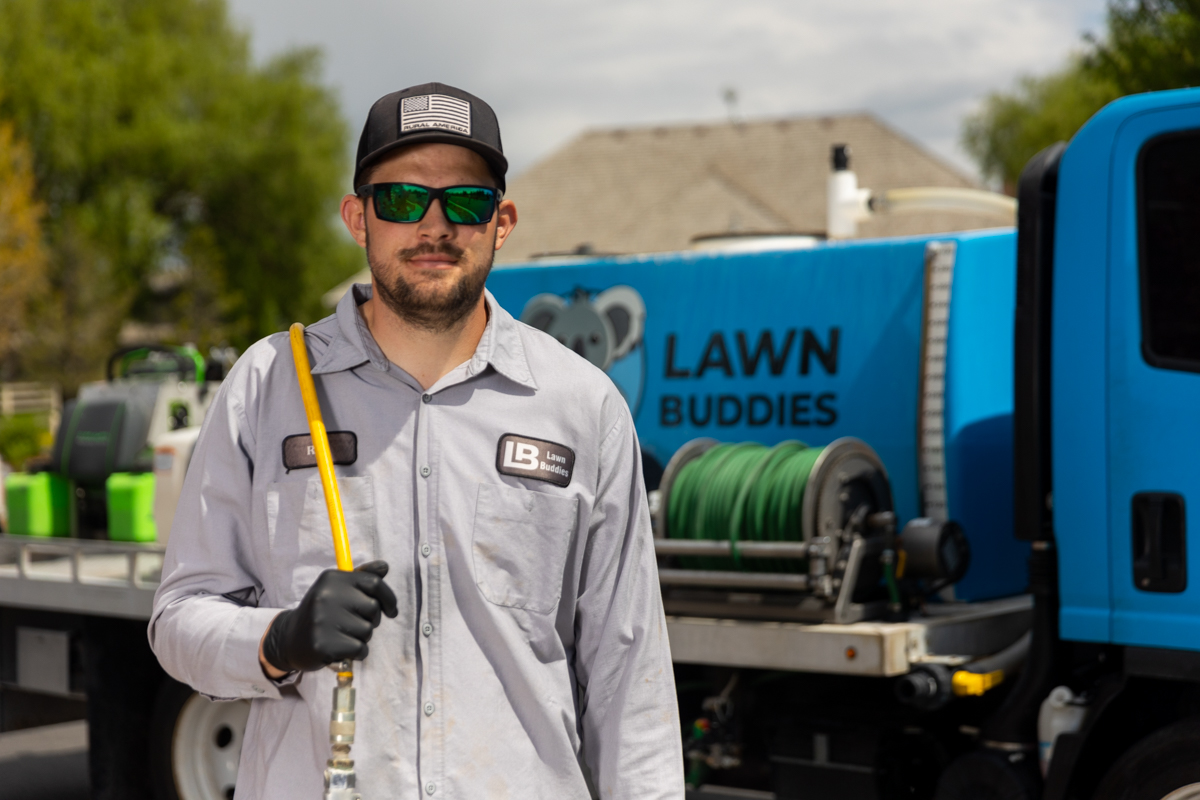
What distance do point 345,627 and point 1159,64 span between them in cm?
1096

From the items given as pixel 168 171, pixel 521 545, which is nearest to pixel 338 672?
pixel 521 545

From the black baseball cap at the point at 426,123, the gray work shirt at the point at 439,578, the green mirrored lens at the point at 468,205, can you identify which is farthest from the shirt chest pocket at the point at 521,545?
the black baseball cap at the point at 426,123

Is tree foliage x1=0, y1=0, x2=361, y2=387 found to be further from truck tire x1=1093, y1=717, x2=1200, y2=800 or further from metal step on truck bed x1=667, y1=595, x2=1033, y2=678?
truck tire x1=1093, y1=717, x2=1200, y2=800

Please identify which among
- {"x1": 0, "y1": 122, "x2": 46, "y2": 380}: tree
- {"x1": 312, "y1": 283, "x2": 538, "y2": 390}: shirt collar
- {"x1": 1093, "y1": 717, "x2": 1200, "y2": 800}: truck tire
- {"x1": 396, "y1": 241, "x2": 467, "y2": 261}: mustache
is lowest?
{"x1": 1093, "y1": 717, "x2": 1200, "y2": 800}: truck tire

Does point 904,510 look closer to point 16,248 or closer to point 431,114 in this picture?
point 431,114

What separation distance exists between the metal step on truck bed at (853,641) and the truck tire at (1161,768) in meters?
0.63

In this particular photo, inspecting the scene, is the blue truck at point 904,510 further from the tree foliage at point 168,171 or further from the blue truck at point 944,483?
the tree foliage at point 168,171

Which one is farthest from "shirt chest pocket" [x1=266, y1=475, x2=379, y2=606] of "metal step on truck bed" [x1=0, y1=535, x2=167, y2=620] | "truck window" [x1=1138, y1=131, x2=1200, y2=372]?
"metal step on truck bed" [x1=0, y1=535, x2=167, y2=620]

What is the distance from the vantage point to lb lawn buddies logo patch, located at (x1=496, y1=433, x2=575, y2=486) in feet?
8.21

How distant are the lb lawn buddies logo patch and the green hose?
7.35ft

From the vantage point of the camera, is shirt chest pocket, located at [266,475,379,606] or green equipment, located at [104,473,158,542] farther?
green equipment, located at [104,473,158,542]

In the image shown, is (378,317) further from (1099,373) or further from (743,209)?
(743,209)

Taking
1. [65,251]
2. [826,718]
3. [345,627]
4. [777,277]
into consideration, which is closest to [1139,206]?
[777,277]

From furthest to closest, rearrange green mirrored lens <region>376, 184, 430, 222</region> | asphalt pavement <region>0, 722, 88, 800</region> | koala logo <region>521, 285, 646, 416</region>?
asphalt pavement <region>0, 722, 88, 800</region>
koala logo <region>521, 285, 646, 416</region>
green mirrored lens <region>376, 184, 430, 222</region>
